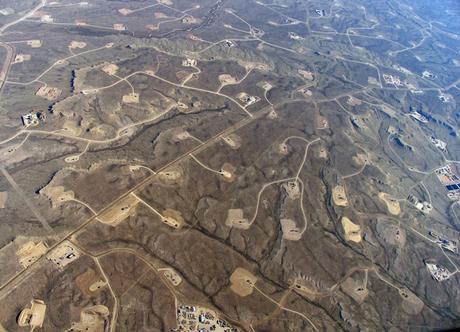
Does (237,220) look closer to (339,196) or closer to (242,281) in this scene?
(242,281)

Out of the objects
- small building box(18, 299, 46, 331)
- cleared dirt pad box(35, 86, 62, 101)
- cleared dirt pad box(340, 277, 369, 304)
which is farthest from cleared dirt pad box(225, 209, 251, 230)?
cleared dirt pad box(35, 86, 62, 101)

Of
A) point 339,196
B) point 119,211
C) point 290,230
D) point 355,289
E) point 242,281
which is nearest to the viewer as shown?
point 242,281

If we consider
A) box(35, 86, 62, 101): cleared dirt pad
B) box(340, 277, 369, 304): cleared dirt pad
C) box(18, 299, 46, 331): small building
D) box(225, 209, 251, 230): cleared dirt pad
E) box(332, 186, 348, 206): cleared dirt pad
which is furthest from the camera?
box(35, 86, 62, 101): cleared dirt pad

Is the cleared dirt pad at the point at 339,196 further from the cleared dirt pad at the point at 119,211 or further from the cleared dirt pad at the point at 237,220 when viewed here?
the cleared dirt pad at the point at 119,211

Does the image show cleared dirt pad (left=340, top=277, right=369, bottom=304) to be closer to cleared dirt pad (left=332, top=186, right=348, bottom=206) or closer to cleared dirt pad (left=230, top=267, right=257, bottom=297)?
cleared dirt pad (left=230, top=267, right=257, bottom=297)

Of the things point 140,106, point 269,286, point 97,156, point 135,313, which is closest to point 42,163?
point 97,156

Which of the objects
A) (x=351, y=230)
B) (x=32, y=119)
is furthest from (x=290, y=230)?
(x=32, y=119)

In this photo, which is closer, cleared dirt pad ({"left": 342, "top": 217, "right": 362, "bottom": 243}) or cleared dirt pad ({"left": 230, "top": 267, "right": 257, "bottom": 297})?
cleared dirt pad ({"left": 230, "top": 267, "right": 257, "bottom": 297})

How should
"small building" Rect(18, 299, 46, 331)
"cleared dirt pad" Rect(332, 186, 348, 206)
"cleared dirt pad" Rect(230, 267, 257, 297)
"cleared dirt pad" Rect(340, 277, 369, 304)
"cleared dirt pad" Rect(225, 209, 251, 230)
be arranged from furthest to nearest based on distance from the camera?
"cleared dirt pad" Rect(332, 186, 348, 206) < "cleared dirt pad" Rect(225, 209, 251, 230) < "cleared dirt pad" Rect(340, 277, 369, 304) < "cleared dirt pad" Rect(230, 267, 257, 297) < "small building" Rect(18, 299, 46, 331)

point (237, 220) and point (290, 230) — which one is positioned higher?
point (237, 220)
